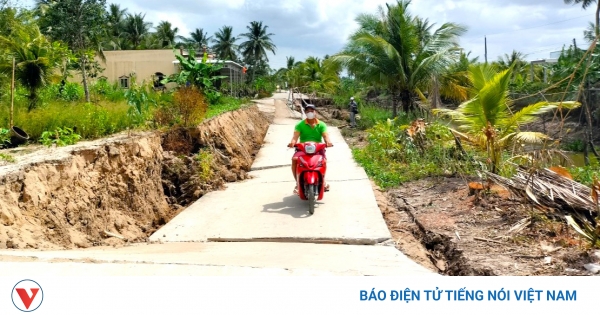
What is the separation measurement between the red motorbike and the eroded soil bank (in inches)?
93.5

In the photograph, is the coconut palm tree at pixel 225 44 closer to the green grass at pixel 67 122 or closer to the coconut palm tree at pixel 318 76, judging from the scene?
the coconut palm tree at pixel 318 76

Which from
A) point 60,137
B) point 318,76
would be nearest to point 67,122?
point 60,137

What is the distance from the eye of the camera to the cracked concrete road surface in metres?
4.15

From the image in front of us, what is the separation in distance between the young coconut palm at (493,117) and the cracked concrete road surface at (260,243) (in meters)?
2.25

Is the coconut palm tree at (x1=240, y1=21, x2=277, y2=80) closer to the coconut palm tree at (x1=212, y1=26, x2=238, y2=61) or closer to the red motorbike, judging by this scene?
the coconut palm tree at (x1=212, y1=26, x2=238, y2=61)

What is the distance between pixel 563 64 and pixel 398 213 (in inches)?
873

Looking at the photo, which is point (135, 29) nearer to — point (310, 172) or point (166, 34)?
point (166, 34)

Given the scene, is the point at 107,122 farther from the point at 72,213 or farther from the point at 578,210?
the point at 578,210

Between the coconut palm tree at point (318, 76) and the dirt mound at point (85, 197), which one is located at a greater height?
the coconut palm tree at point (318, 76)

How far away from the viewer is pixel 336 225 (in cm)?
669

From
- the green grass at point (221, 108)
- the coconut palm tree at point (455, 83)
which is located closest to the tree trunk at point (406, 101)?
the coconut palm tree at point (455, 83)

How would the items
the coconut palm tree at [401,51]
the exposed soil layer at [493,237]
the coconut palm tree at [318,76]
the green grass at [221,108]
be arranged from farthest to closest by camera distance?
the coconut palm tree at [318,76] < the coconut palm tree at [401,51] < the green grass at [221,108] < the exposed soil layer at [493,237]

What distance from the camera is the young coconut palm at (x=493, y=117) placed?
8719mm

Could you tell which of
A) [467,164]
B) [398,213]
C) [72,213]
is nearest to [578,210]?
[398,213]
